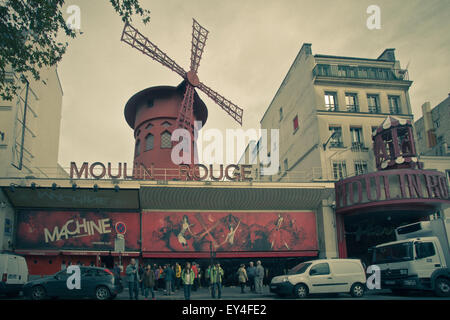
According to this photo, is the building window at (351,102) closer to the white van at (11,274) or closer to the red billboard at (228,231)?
the red billboard at (228,231)

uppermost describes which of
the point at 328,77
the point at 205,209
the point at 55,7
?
the point at 328,77

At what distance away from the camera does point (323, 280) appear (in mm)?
14602

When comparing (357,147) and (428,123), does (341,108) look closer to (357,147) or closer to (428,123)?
(357,147)

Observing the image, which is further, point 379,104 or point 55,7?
point 379,104

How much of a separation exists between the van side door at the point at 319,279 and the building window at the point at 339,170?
1007 cm

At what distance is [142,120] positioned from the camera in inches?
1016

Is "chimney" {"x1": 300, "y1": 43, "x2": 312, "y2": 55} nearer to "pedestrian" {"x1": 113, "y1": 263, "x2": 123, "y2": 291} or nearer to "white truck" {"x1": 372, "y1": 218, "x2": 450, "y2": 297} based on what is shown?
"white truck" {"x1": 372, "y1": 218, "x2": 450, "y2": 297}

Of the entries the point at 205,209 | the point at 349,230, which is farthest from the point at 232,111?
the point at 349,230

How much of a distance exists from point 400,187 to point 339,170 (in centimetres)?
459

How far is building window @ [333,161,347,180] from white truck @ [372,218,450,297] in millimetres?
8032

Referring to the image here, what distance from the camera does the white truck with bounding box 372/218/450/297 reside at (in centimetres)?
1419
